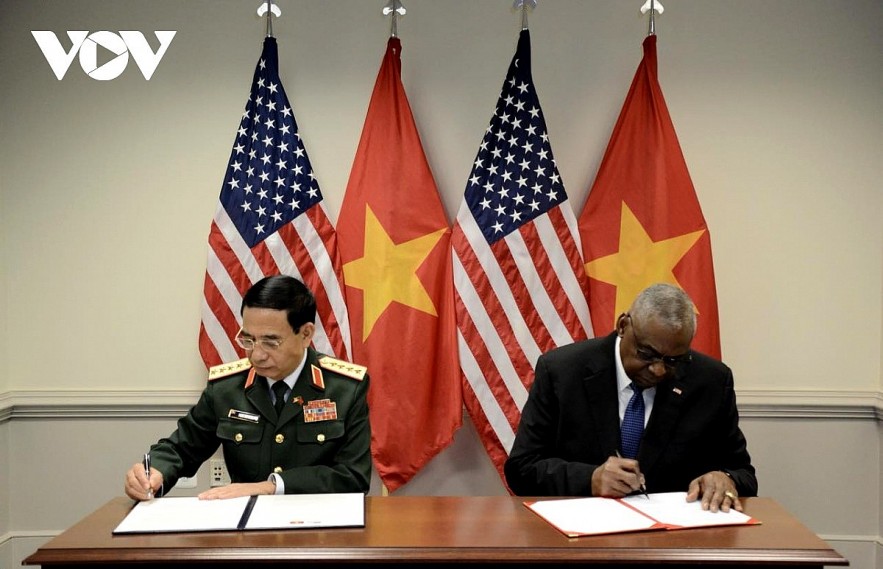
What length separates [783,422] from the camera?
136 inches

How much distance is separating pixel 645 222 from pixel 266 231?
5.41ft

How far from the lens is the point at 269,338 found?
213 cm

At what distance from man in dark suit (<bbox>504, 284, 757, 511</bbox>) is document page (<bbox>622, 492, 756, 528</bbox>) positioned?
108 millimetres

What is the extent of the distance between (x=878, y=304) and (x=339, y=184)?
2.52 m

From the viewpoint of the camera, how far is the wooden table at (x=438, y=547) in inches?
61.3

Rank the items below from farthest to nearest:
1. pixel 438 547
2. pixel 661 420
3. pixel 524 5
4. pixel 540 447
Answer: pixel 524 5
pixel 540 447
pixel 661 420
pixel 438 547

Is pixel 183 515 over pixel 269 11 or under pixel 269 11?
under

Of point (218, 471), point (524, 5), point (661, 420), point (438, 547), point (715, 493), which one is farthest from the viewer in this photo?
point (218, 471)

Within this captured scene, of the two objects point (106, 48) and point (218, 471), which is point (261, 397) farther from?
point (106, 48)

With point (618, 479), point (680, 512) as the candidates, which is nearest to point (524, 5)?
point (618, 479)

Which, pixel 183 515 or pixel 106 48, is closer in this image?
pixel 183 515

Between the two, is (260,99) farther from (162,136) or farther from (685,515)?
(685,515)

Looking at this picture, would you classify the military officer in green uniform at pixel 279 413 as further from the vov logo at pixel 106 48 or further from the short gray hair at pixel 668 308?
the vov logo at pixel 106 48

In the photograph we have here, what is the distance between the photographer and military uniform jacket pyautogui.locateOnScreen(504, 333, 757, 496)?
2.12 meters
